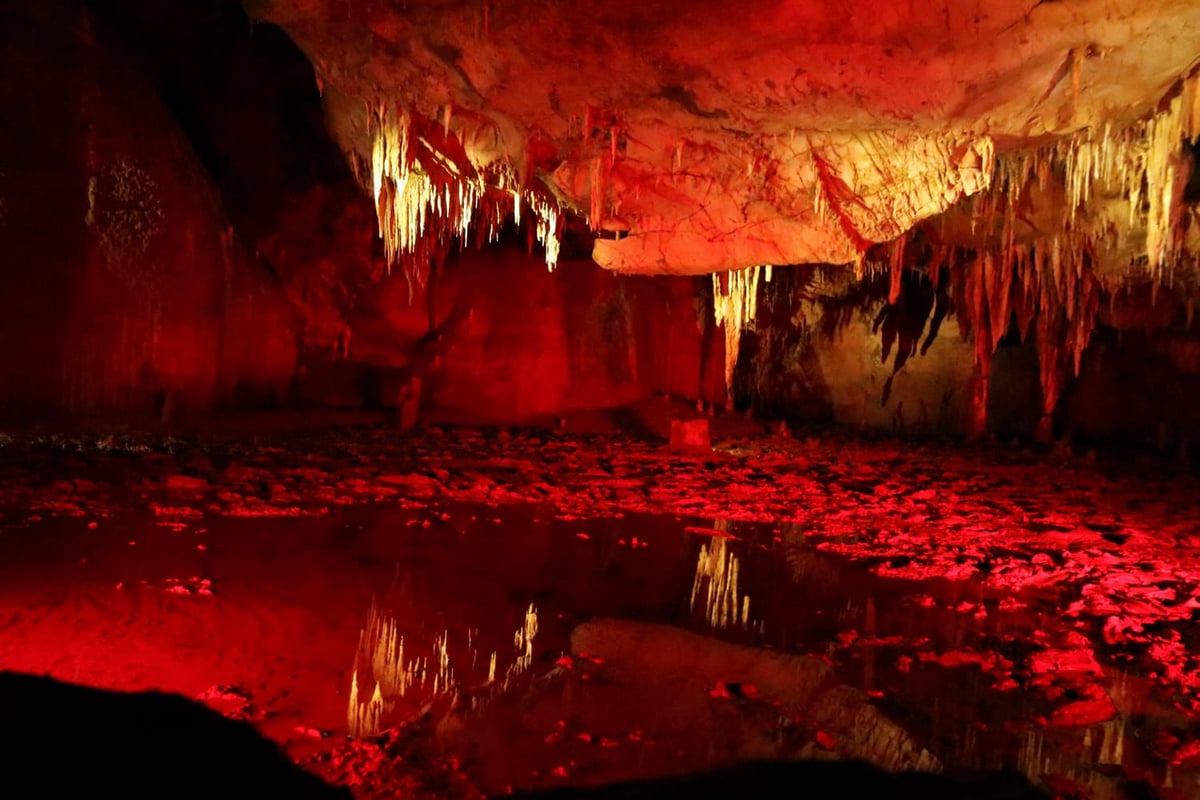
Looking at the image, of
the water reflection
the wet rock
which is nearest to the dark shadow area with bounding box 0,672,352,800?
the water reflection

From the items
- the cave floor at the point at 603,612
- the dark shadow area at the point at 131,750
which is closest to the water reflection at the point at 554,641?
the cave floor at the point at 603,612

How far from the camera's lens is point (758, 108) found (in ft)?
21.9

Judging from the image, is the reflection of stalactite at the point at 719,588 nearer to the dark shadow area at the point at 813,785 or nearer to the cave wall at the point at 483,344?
the dark shadow area at the point at 813,785

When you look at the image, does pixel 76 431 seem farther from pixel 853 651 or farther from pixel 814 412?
pixel 814 412

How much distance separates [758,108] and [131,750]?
6235mm

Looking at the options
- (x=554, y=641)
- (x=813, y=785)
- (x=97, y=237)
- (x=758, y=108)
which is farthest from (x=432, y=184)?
(x=813, y=785)

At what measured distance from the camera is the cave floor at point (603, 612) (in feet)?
9.61

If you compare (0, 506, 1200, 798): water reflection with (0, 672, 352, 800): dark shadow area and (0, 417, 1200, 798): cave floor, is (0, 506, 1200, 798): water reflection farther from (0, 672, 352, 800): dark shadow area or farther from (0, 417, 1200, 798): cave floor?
(0, 672, 352, 800): dark shadow area

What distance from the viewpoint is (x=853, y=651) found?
3.92m

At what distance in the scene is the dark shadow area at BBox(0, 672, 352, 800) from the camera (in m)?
2.43

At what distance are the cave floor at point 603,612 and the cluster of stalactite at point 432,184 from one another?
3.40m

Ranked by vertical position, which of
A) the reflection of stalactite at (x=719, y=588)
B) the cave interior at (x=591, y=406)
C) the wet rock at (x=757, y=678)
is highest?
the cave interior at (x=591, y=406)

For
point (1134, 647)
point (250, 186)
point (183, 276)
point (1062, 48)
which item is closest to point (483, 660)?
point (1134, 647)

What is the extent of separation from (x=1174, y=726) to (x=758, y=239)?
669 centimetres
